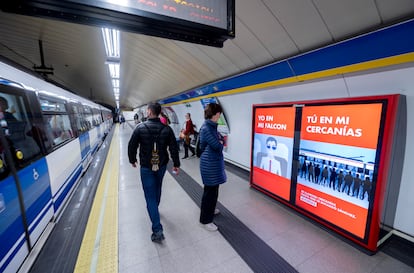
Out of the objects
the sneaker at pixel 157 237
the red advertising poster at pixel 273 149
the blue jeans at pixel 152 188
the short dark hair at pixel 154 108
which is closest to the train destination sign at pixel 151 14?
the short dark hair at pixel 154 108

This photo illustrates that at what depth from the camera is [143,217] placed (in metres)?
2.81

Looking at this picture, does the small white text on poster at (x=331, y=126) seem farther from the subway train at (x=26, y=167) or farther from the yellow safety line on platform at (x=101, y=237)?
the subway train at (x=26, y=167)

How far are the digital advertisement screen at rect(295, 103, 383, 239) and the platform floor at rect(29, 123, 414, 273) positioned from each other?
340 mm

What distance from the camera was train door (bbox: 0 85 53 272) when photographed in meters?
1.60

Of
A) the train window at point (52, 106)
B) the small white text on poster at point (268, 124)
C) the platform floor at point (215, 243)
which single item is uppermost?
the train window at point (52, 106)

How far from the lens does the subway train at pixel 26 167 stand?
1.64m

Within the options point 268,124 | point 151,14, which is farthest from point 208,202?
point 151,14

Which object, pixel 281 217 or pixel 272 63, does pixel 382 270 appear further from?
pixel 272 63

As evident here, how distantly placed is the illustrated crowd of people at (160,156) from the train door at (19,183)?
1091 mm

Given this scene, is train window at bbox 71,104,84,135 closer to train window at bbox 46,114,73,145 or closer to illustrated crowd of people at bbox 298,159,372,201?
train window at bbox 46,114,73,145

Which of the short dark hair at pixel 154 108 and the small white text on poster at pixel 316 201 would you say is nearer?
the short dark hair at pixel 154 108

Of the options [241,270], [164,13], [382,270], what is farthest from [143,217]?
[382,270]

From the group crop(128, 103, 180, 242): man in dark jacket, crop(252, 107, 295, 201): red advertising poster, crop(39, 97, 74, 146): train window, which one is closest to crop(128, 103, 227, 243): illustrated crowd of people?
crop(128, 103, 180, 242): man in dark jacket

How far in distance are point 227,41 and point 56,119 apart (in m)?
3.80
